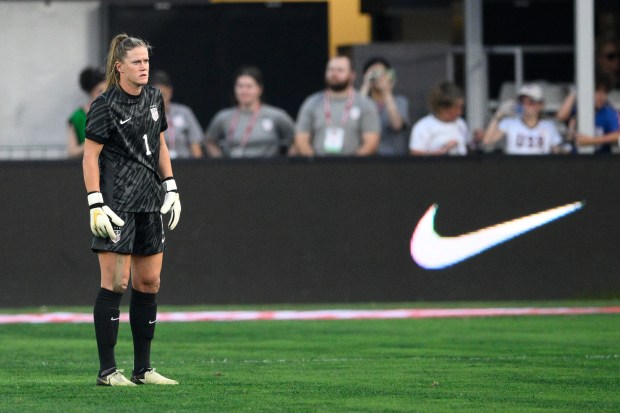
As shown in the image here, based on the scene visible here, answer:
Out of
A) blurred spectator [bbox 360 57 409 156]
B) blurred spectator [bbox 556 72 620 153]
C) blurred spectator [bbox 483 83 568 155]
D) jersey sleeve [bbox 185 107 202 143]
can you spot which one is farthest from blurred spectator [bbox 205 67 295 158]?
blurred spectator [bbox 556 72 620 153]

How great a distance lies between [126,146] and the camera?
8.20 meters

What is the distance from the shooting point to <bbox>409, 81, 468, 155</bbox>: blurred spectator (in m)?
14.7

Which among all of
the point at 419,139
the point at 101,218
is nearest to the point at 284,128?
the point at 419,139

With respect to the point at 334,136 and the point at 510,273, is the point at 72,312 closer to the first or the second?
the point at 334,136

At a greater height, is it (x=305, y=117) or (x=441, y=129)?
(x=305, y=117)

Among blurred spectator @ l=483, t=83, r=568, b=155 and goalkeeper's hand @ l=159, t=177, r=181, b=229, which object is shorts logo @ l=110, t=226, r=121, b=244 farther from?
blurred spectator @ l=483, t=83, r=568, b=155

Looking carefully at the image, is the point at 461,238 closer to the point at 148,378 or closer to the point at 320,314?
the point at 320,314

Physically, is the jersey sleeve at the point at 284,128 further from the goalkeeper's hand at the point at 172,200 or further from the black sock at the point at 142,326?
the black sock at the point at 142,326

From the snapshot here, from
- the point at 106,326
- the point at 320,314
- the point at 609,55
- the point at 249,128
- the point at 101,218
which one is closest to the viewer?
the point at 101,218

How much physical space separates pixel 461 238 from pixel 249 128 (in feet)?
7.30

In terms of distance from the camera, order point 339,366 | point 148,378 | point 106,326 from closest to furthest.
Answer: point 106,326 → point 148,378 → point 339,366

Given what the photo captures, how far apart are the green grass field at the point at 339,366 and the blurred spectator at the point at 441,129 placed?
Result: 2287 millimetres

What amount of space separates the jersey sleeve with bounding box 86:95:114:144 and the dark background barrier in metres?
6.13

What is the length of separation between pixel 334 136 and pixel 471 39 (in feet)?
14.4
